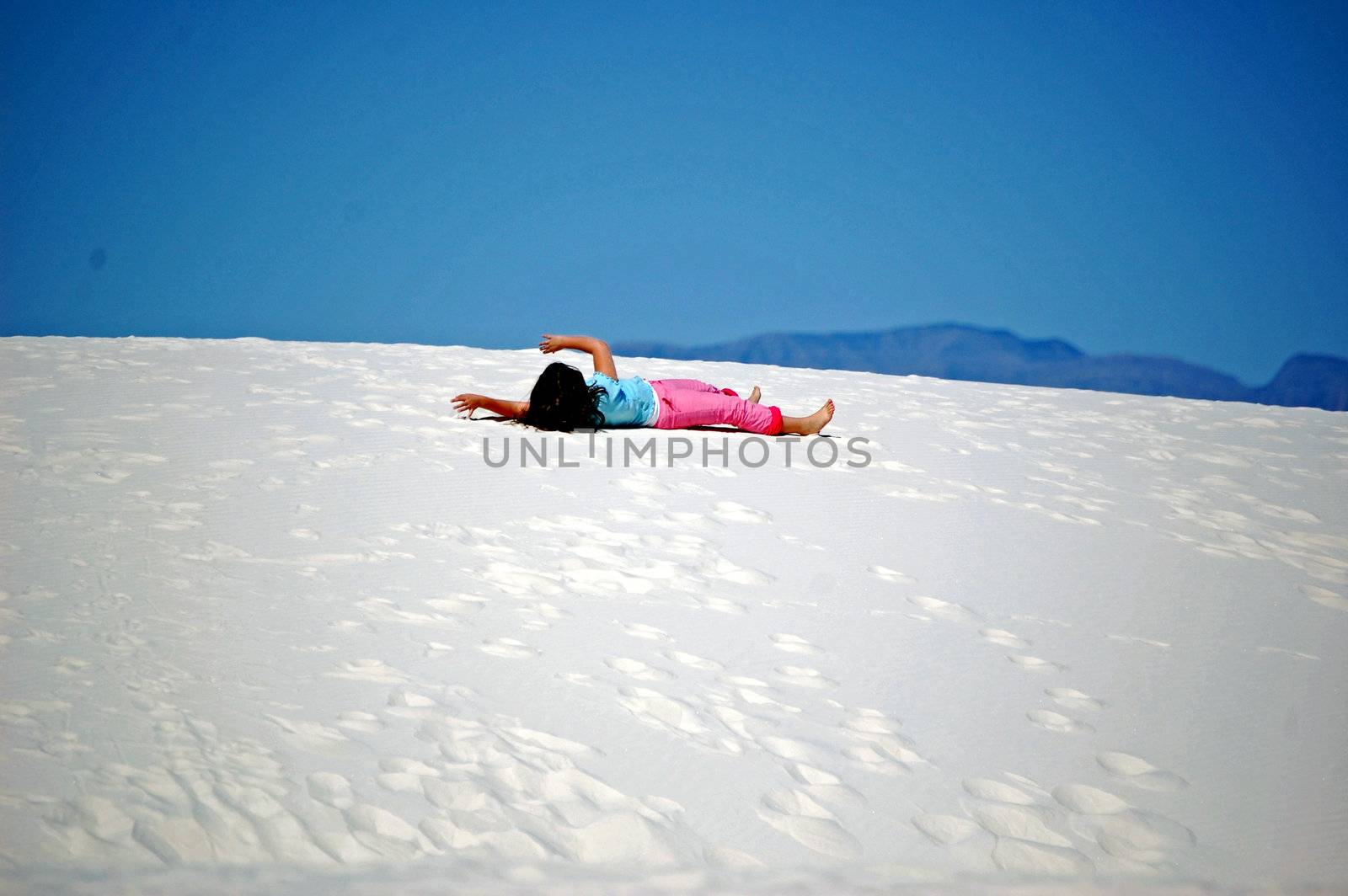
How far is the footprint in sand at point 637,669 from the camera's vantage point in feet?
7.32

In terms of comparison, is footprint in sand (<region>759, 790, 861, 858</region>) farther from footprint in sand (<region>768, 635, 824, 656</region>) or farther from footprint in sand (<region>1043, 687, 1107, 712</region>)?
footprint in sand (<region>1043, 687, 1107, 712</region>)

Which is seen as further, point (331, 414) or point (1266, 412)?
point (1266, 412)

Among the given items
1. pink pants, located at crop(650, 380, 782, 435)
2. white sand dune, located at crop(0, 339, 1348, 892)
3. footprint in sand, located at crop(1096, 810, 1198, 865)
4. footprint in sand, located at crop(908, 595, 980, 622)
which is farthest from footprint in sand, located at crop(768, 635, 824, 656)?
pink pants, located at crop(650, 380, 782, 435)

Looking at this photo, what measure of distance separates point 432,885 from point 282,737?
0.53 m

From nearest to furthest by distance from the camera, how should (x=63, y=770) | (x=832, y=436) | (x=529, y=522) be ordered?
(x=63, y=770) < (x=529, y=522) < (x=832, y=436)

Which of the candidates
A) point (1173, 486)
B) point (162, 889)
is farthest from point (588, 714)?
point (1173, 486)

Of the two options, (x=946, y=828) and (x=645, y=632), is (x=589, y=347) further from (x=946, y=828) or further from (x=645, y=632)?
(x=946, y=828)

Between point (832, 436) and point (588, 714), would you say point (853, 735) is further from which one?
point (832, 436)

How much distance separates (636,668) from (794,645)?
0.44 meters

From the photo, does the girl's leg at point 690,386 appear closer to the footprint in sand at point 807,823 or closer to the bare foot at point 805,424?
the bare foot at point 805,424

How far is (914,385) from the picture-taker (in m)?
7.84

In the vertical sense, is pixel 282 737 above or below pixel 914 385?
below

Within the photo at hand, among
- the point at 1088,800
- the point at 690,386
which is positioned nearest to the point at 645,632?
the point at 1088,800

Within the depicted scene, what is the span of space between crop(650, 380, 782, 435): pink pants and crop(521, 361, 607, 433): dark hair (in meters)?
0.38
